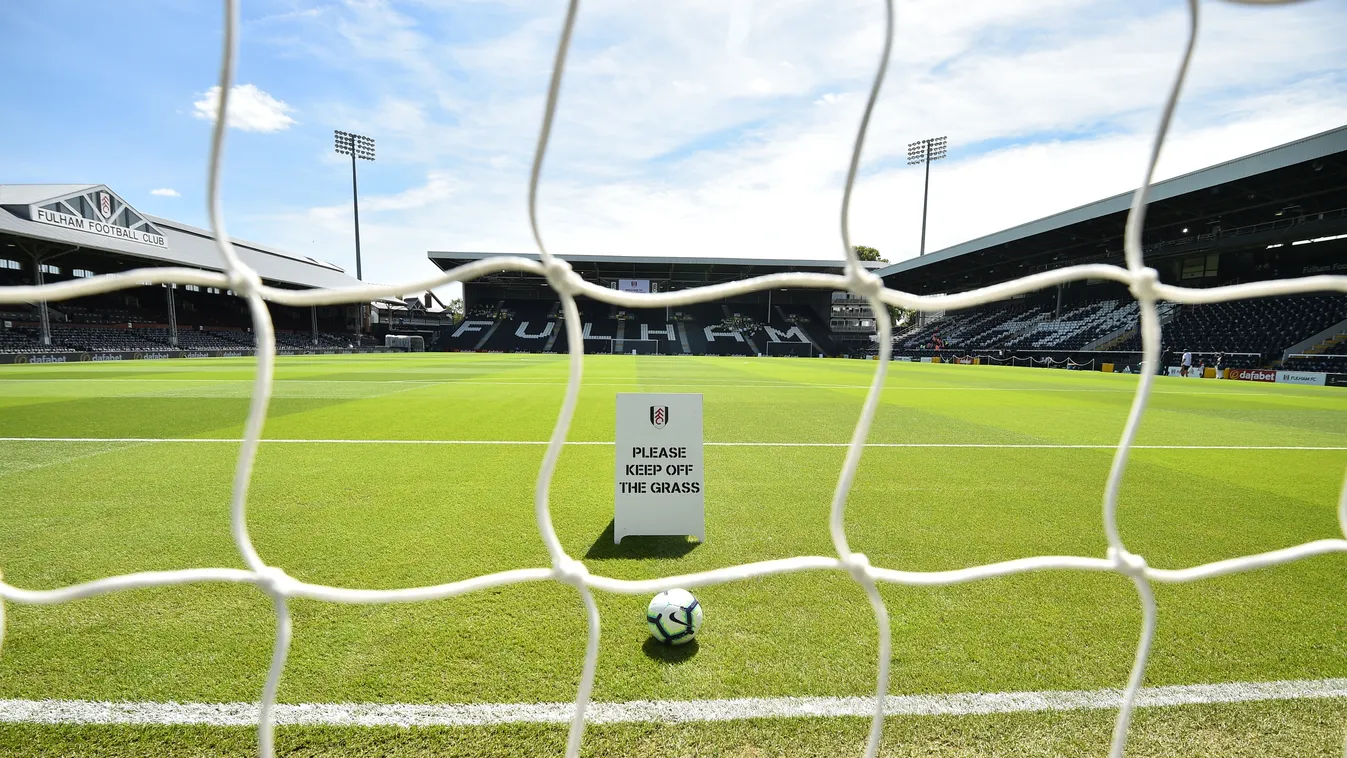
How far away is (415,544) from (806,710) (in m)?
1.99

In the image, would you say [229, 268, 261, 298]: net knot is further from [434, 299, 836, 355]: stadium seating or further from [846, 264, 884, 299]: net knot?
[434, 299, 836, 355]: stadium seating

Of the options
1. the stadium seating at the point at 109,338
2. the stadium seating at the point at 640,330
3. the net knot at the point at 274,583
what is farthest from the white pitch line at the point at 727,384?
the stadium seating at the point at 640,330

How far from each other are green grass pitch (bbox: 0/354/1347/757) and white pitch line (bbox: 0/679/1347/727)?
32 millimetres

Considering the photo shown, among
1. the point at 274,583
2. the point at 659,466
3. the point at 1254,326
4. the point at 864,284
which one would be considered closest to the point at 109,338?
the point at 659,466

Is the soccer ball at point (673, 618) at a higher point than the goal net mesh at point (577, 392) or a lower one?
lower

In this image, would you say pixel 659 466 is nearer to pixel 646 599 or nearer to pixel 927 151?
pixel 646 599

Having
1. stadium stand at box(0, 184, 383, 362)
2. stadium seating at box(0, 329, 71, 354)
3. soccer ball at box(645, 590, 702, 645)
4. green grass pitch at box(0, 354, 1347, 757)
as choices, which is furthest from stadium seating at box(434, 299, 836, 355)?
soccer ball at box(645, 590, 702, 645)

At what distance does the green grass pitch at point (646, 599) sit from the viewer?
1.53m

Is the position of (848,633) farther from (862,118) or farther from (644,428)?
(862,118)

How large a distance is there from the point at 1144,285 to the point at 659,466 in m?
1.93

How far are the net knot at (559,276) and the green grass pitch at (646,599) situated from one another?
3.76ft

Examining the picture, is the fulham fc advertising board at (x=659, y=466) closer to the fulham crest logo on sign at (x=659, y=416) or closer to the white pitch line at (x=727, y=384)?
the fulham crest logo on sign at (x=659, y=416)

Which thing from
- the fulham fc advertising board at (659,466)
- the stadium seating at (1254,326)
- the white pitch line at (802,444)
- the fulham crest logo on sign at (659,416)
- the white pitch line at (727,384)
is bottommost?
the white pitch line at (802,444)

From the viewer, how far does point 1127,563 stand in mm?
1354
